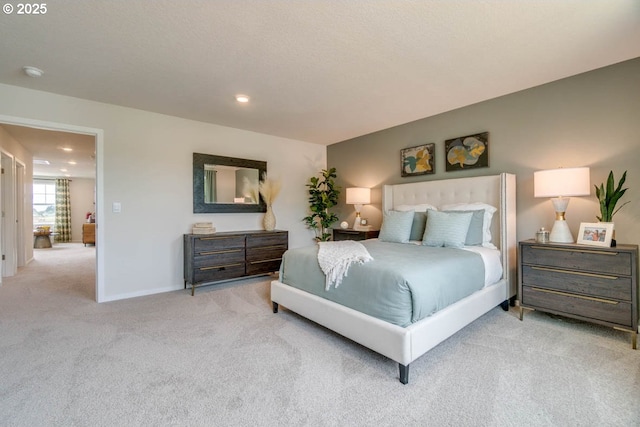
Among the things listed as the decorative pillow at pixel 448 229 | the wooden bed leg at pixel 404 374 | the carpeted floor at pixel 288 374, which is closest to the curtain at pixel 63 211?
the carpeted floor at pixel 288 374

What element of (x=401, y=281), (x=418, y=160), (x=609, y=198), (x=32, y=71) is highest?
(x=32, y=71)

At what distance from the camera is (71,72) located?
2.61 metres

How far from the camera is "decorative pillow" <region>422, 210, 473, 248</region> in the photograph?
2.95 m

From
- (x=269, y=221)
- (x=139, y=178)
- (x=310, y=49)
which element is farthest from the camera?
(x=269, y=221)

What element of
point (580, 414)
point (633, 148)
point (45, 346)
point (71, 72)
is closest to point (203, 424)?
point (45, 346)

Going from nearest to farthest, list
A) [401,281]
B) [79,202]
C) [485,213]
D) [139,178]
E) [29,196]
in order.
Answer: [401,281]
[485,213]
[139,178]
[29,196]
[79,202]

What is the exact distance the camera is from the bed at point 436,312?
1.83 m

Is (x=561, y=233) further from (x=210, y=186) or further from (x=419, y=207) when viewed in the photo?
(x=210, y=186)

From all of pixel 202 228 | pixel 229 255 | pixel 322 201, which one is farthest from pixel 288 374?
pixel 322 201

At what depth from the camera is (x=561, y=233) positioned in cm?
265

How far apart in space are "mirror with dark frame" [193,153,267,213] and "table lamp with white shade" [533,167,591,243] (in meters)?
3.62

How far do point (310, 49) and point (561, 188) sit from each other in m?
2.48

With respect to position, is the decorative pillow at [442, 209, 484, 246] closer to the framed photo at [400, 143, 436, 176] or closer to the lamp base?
the lamp base

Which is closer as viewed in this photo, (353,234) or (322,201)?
(353,234)
